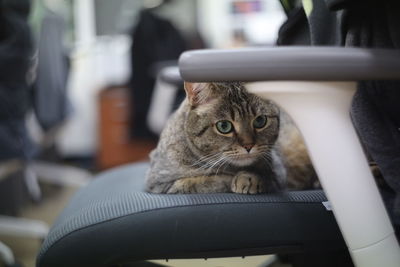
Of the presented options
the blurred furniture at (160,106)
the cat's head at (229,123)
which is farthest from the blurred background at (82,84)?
the cat's head at (229,123)

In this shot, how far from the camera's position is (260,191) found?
2.68 ft

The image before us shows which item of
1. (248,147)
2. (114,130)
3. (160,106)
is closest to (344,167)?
(248,147)

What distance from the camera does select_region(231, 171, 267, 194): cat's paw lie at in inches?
32.1

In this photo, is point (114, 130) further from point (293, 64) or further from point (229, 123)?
point (293, 64)

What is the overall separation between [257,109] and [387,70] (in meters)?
0.36

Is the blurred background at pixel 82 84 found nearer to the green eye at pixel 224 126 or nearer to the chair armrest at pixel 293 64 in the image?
the green eye at pixel 224 126

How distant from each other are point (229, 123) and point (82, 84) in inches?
117

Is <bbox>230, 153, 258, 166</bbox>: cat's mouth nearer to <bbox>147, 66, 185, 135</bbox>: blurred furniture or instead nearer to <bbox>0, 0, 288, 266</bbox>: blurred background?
<bbox>0, 0, 288, 266</bbox>: blurred background

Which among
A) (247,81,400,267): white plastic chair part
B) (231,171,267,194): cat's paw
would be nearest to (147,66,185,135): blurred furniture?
(231,171,267,194): cat's paw

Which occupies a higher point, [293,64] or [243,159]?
[293,64]

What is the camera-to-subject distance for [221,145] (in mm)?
905

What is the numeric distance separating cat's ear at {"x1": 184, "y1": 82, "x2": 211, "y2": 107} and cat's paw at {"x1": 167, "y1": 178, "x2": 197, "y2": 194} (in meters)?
0.16

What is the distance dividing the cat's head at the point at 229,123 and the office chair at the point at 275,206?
0.44 ft

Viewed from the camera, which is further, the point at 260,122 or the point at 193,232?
the point at 260,122
